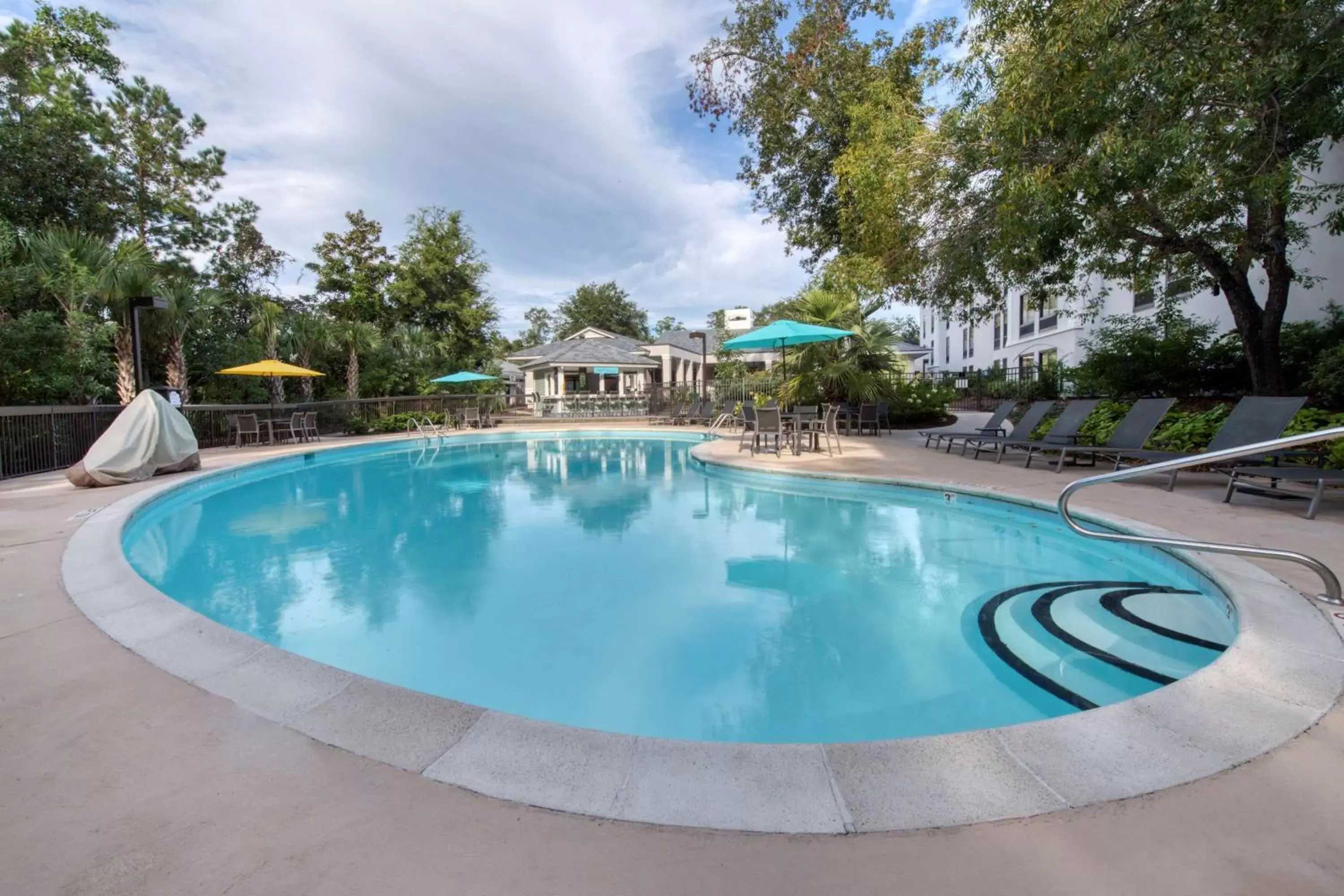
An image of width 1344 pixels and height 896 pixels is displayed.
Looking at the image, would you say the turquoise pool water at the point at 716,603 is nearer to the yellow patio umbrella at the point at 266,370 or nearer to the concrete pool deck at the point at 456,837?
the concrete pool deck at the point at 456,837

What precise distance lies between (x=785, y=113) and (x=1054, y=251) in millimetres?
6630

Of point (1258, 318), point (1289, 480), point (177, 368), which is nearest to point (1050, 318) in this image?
point (1258, 318)

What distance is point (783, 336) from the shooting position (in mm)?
10758

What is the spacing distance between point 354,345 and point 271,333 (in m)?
2.50

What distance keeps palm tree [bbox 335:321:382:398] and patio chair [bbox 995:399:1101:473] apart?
18.5 meters

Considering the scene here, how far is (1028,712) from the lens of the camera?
9.55ft

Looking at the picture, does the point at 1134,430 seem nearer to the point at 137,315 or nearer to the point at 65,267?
the point at 137,315

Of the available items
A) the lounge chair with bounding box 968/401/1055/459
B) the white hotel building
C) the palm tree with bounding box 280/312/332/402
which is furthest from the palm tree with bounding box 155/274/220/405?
the lounge chair with bounding box 968/401/1055/459

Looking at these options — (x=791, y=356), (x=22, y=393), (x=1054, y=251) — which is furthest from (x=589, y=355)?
(x=1054, y=251)

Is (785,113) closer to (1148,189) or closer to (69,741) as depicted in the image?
(1148,189)

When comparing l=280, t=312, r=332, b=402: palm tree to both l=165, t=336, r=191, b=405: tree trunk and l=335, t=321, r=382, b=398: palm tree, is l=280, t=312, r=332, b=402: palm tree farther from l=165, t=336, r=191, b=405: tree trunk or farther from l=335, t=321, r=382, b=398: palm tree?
l=165, t=336, r=191, b=405: tree trunk

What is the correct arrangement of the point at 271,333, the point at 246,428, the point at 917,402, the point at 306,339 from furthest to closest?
1. the point at 306,339
2. the point at 271,333
3. the point at 917,402
4. the point at 246,428

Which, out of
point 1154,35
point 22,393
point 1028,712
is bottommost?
point 1028,712

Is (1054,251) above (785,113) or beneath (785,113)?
beneath
